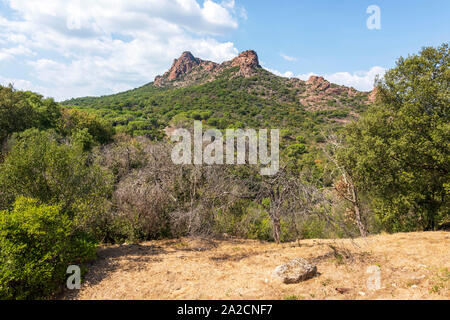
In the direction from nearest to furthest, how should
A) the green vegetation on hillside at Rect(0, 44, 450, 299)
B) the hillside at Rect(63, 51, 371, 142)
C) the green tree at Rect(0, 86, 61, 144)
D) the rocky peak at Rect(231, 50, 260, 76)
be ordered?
1. the green vegetation on hillside at Rect(0, 44, 450, 299)
2. the green tree at Rect(0, 86, 61, 144)
3. the hillside at Rect(63, 51, 371, 142)
4. the rocky peak at Rect(231, 50, 260, 76)

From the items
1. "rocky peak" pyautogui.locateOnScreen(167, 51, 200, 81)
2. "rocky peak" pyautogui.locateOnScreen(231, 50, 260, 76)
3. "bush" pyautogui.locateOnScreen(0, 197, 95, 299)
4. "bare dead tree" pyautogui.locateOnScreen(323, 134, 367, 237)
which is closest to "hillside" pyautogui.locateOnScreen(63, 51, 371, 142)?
"rocky peak" pyautogui.locateOnScreen(231, 50, 260, 76)

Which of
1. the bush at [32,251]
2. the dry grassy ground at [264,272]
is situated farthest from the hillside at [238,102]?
the bush at [32,251]

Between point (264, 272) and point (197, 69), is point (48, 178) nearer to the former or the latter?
point (264, 272)

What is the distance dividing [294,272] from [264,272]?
963mm

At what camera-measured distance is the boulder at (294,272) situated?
5816 mm

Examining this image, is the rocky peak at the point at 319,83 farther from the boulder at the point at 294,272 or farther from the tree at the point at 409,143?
the boulder at the point at 294,272

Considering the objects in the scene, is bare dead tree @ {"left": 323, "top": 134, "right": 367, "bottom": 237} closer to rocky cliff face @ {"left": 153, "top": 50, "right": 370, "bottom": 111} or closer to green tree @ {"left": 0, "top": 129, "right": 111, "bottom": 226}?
green tree @ {"left": 0, "top": 129, "right": 111, "bottom": 226}

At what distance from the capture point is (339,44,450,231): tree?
8945 mm

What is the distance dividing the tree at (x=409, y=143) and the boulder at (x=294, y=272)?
225 inches

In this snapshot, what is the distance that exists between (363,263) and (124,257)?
7369 mm

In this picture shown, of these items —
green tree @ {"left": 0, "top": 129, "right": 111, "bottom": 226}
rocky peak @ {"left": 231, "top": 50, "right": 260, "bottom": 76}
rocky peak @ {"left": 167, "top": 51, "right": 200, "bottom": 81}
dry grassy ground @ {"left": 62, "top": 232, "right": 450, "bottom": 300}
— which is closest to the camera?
dry grassy ground @ {"left": 62, "top": 232, "right": 450, "bottom": 300}

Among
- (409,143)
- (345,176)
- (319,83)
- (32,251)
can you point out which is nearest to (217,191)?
(32,251)

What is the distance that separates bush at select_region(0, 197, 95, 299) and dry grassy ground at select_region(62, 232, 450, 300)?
68 cm
